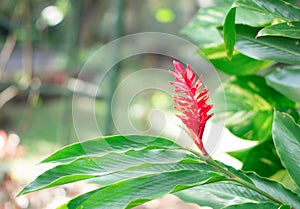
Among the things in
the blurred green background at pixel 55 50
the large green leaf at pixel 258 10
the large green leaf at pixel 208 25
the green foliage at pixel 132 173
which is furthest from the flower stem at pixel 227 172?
the blurred green background at pixel 55 50

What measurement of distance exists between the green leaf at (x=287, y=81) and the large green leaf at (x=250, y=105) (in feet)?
0.19

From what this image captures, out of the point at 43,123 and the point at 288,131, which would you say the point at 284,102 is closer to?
the point at 288,131

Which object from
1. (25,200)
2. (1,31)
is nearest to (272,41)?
(25,200)

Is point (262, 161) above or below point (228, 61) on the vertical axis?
below

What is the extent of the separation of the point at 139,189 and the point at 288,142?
0.56 ft

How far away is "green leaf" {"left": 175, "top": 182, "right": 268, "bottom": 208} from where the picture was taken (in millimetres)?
542

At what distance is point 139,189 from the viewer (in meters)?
0.44

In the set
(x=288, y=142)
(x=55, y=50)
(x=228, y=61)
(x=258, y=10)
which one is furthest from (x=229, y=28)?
(x=55, y=50)

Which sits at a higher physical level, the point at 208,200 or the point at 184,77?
the point at 184,77

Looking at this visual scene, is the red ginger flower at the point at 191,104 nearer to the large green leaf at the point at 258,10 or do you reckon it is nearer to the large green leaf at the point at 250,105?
the large green leaf at the point at 258,10

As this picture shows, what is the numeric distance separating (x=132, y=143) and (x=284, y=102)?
34cm

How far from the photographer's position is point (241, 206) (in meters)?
0.48

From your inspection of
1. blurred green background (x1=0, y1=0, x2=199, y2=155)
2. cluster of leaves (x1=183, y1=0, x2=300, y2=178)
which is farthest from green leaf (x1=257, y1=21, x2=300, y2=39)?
blurred green background (x1=0, y1=0, x2=199, y2=155)

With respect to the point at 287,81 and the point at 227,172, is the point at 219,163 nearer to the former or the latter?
the point at 227,172
